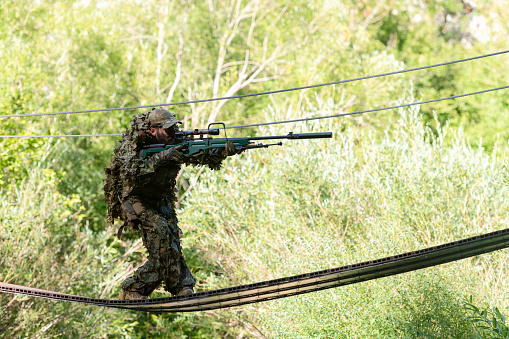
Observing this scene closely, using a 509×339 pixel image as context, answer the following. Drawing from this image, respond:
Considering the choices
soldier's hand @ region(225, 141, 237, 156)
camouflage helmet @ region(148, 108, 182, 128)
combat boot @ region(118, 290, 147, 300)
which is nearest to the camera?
soldier's hand @ region(225, 141, 237, 156)

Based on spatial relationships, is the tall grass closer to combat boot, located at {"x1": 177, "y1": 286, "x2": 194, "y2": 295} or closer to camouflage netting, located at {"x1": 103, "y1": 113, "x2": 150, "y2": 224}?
combat boot, located at {"x1": 177, "y1": 286, "x2": 194, "y2": 295}

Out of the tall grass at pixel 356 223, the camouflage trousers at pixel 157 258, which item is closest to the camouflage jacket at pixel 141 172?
the camouflage trousers at pixel 157 258

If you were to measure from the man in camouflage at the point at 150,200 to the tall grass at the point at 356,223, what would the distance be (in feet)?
19.5

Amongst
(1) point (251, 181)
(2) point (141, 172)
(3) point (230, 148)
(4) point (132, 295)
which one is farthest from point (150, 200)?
(1) point (251, 181)

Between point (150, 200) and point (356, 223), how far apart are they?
33.7 feet

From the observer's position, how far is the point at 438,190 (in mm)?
17250

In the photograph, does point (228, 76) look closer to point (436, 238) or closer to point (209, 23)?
point (209, 23)

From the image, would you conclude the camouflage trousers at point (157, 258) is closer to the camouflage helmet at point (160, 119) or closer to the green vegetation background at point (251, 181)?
the camouflage helmet at point (160, 119)

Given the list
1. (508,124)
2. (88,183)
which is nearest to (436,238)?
(88,183)

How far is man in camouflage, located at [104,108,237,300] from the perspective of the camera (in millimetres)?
7699

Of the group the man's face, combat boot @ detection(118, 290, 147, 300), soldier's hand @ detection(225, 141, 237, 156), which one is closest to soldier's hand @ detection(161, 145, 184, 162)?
the man's face

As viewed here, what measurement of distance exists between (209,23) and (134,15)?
364 centimetres

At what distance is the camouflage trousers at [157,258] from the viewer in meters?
7.77

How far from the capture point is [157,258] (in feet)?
25.4
